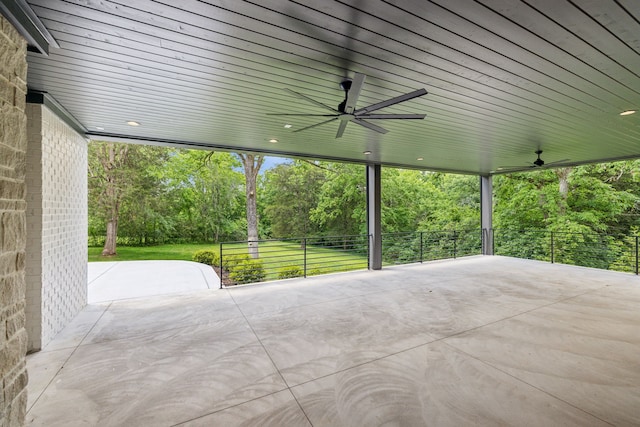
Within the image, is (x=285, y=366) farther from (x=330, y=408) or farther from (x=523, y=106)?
(x=523, y=106)

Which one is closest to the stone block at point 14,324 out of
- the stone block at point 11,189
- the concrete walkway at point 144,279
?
the stone block at point 11,189

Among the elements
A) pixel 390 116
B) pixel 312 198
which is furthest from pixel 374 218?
pixel 312 198

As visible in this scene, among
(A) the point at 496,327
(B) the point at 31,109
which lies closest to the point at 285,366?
(A) the point at 496,327

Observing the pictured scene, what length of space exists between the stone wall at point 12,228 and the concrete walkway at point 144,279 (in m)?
3.14

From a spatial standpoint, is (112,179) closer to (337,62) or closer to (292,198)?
(292,198)

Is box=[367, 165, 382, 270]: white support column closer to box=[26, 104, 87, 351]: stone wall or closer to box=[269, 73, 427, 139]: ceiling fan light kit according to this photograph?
box=[269, 73, 427, 139]: ceiling fan light kit

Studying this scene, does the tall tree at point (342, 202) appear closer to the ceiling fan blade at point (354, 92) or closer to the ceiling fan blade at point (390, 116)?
the ceiling fan blade at point (390, 116)

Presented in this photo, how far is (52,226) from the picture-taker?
2.99m

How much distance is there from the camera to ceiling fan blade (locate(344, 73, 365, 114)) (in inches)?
79.8

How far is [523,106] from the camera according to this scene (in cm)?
313

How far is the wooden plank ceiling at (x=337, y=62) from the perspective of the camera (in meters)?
1.66

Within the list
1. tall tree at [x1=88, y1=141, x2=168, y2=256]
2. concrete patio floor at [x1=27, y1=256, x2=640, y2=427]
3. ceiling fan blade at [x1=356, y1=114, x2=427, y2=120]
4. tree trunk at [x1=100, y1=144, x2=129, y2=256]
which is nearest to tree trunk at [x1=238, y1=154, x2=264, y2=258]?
tall tree at [x1=88, y1=141, x2=168, y2=256]

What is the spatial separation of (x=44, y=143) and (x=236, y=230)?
11.1 m

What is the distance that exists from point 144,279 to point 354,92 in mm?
5999
